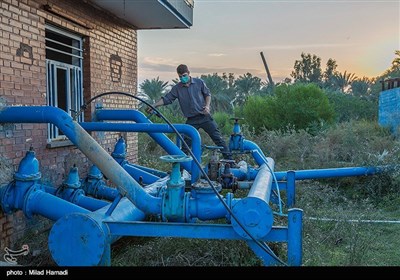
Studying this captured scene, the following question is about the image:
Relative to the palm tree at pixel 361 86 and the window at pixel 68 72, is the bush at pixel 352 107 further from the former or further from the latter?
the window at pixel 68 72

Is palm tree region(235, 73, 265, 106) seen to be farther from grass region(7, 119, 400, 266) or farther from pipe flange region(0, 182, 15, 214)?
pipe flange region(0, 182, 15, 214)

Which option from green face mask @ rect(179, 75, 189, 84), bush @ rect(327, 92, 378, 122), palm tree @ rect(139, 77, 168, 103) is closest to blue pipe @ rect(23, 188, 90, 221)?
green face mask @ rect(179, 75, 189, 84)

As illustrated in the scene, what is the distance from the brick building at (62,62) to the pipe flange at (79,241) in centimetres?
153

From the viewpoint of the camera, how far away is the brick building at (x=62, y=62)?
201 inches

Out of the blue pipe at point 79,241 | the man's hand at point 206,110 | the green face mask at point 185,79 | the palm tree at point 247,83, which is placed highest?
the palm tree at point 247,83

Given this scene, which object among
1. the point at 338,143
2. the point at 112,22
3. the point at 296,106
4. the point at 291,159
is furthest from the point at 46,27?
the point at 296,106

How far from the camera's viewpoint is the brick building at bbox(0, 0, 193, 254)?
16.8ft

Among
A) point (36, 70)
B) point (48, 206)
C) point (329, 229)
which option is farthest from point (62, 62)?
point (329, 229)

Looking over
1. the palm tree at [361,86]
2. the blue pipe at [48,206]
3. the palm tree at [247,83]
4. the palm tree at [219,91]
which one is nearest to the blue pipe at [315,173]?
the blue pipe at [48,206]

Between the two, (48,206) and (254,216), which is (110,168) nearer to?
(48,206)

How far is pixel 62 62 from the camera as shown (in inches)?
279

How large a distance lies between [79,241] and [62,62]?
4.20m

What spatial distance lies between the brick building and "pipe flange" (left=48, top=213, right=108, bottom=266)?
1529mm

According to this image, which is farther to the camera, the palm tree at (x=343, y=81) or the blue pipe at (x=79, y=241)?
the palm tree at (x=343, y=81)
